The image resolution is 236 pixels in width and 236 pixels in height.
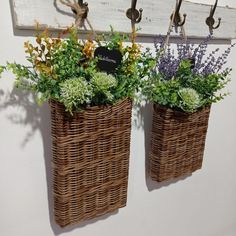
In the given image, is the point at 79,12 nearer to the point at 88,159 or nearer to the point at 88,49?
the point at 88,49

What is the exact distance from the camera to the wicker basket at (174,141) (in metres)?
0.94

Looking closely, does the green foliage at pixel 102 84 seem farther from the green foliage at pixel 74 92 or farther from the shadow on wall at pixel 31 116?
the shadow on wall at pixel 31 116

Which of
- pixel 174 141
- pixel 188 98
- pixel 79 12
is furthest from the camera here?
pixel 174 141

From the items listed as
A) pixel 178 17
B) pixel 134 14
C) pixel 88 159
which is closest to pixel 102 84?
pixel 88 159

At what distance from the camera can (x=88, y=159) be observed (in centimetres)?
77

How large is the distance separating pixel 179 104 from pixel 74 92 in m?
0.38

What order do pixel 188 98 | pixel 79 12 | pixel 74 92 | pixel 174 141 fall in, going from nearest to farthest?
pixel 74 92
pixel 79 12
pixel 188 98
pixel 174 141

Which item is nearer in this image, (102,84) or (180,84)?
(102,84)

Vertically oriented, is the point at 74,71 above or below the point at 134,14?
below

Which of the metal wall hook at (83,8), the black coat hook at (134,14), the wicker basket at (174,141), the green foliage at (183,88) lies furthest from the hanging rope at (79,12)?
the wicker basket at (174,141)

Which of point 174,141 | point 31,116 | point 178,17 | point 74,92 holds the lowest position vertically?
point 174,141

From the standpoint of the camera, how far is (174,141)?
0.97 metres

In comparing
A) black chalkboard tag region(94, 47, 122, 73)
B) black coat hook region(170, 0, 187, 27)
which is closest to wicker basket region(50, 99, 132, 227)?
black chalkboard tag region(94, 47, 122, 73)

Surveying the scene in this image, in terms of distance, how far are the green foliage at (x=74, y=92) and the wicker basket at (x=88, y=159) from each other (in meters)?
0.05
